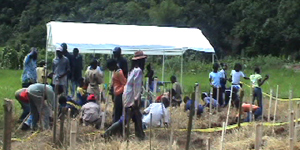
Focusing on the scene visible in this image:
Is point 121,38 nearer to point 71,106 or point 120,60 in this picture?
point 71,106

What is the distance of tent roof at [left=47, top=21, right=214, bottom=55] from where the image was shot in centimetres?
1252

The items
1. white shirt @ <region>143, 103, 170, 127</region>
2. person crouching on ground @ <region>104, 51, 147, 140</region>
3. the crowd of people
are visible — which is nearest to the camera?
person crouching on ground @ <region>104, 51, 147, 140</region>

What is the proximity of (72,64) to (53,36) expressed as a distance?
0.90 meters

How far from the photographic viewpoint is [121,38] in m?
13.3

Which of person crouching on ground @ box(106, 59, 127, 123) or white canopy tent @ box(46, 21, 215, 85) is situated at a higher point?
white canopy tent @ box(46, 21, 215, 85)

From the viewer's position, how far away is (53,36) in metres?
12.3

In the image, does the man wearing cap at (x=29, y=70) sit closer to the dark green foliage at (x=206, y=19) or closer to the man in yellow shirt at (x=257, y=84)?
the man in yellow shirt at (x=257, y=84)

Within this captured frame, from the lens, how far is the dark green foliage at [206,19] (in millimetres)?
37594

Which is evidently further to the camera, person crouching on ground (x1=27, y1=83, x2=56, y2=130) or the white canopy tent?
the white canopy tent

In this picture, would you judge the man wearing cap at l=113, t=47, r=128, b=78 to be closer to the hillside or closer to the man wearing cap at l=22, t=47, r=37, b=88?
the man wearing cap at l=22, t=47, r=37, b=88

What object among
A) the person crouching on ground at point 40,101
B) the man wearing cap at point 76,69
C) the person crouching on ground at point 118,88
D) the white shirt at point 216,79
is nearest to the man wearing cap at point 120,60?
the person crouching on ground at point 118,88

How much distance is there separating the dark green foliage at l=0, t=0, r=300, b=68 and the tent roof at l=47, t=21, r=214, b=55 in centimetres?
2295

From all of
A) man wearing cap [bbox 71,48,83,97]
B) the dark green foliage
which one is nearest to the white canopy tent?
man wearing cap [bbox 71,48,83,97]

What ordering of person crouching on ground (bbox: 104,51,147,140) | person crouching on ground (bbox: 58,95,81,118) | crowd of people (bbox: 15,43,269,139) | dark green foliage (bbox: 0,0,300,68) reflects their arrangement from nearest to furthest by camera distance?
person crouching on ground (bbox: 104,51,147,140)
crowd of people (bbox: 15,43,269,139)
person crouching on ground (bbox: 58,95,81,118)
dark green foliage (bbox: 0,0,300,68)
